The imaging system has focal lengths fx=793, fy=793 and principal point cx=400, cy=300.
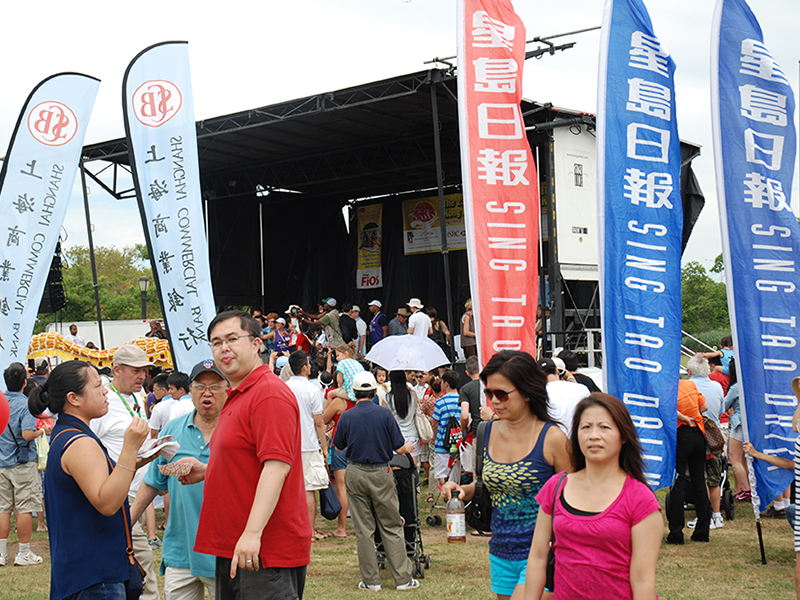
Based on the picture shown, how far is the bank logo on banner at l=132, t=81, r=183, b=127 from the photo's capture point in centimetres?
765

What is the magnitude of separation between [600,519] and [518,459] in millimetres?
715

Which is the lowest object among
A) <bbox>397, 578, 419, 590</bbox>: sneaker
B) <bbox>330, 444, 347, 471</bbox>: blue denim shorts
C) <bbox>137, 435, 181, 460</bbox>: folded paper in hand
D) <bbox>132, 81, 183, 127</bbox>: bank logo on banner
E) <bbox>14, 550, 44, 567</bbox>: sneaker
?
<bbox>397, 578, 419, 590</bbox>: sneaker

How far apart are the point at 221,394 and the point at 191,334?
361 centimetres

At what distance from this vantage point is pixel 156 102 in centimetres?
774

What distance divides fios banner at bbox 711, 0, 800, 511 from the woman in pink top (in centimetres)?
397

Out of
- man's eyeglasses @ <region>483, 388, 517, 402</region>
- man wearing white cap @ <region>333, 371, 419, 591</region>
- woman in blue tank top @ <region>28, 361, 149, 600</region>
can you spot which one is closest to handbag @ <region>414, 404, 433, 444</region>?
man wearing white cap @ <region>333, 371, 419, 591</region>

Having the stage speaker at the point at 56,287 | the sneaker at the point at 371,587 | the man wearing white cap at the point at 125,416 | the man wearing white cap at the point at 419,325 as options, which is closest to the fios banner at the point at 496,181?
the sneaker at the point at 371,587

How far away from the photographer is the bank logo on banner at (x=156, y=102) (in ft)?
25.1

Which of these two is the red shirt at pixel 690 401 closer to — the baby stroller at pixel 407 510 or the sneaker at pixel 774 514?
the sneaker at pixel 774 514

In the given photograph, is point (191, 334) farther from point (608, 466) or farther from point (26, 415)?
point (608, 466)

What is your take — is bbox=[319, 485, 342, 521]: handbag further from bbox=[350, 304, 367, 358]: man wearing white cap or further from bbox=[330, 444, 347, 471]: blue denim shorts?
bbox=[350, 304, 367, 358]: man wearing white cap

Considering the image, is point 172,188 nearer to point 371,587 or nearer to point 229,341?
point 371,587

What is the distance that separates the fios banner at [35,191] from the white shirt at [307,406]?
10.3ft

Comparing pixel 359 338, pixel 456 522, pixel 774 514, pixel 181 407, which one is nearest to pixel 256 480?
pixel 456 522
